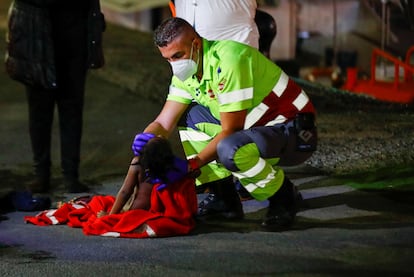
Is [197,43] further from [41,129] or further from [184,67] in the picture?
[41,129]

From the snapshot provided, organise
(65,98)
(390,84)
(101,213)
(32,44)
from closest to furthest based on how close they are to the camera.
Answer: (101,213), (32,44), (65,98), (390,84)

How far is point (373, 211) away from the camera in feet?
16.8

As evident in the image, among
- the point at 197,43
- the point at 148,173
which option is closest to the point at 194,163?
the point at 148,173

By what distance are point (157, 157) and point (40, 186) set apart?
172cm

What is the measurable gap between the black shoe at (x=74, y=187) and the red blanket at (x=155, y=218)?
3.03 feet

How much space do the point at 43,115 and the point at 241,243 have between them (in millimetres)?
2143

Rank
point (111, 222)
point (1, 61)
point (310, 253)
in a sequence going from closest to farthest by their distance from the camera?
point (310, 253)
point (111, 222)
point (1, 61)

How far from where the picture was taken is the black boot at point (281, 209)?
4.83 m

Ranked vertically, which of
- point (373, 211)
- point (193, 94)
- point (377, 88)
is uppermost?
point (193, 94)

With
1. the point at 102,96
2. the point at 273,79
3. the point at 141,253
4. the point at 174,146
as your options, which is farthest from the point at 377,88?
the point at 141,253

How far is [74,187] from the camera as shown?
6051 mm

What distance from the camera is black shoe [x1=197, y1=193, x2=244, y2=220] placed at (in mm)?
5133

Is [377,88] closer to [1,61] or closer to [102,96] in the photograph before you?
[102,96]

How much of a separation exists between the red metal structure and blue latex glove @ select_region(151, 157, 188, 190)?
5.24 metres
